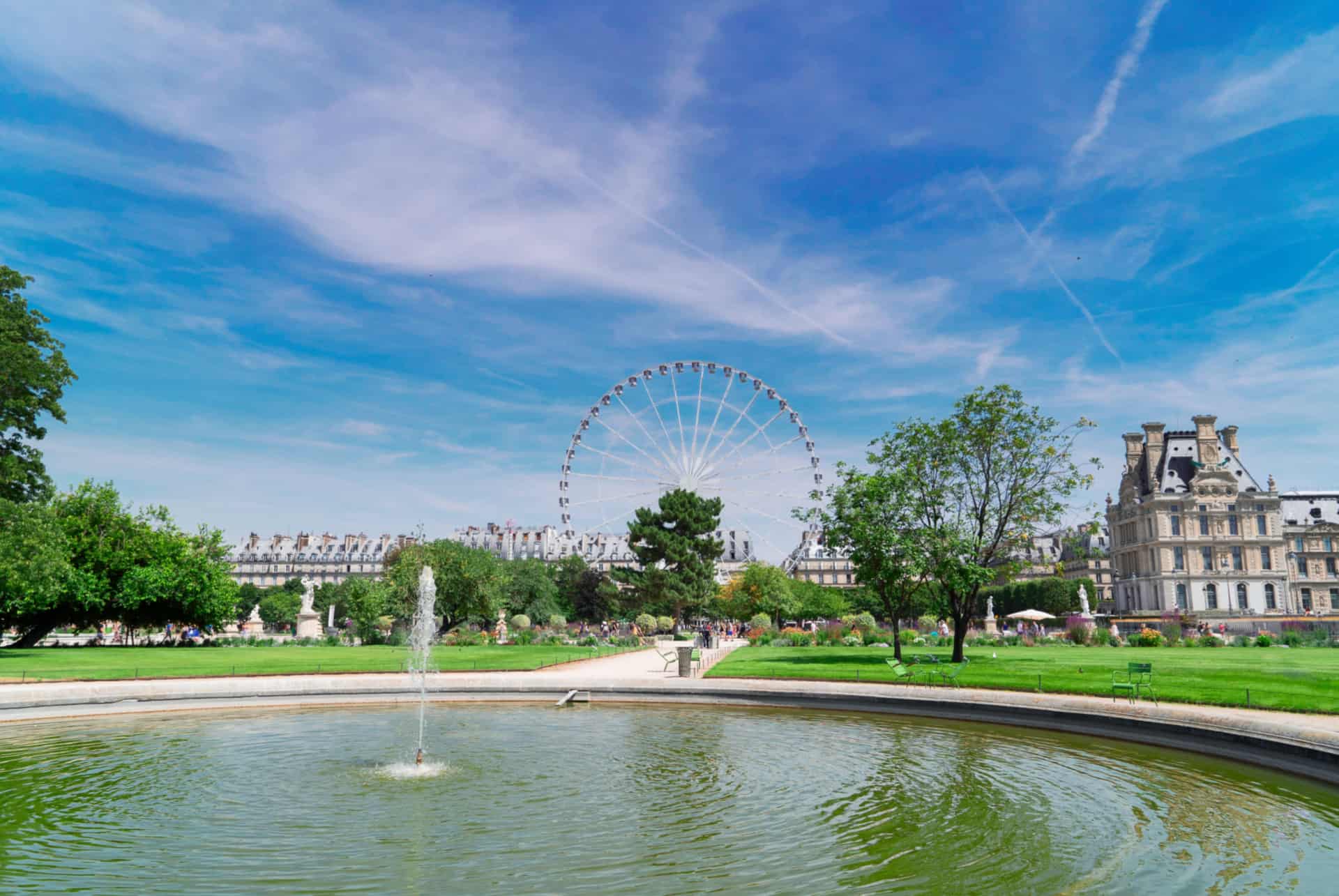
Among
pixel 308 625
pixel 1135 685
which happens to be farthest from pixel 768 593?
pixel 1135 685

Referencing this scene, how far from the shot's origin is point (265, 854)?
10195 millimetres

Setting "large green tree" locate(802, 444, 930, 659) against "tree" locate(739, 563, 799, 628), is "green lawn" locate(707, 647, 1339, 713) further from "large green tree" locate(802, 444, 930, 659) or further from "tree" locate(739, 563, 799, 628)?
"tree" locate(739, 563, 799, 628)

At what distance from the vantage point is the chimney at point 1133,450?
365ft

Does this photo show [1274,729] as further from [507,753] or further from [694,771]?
[507,753]

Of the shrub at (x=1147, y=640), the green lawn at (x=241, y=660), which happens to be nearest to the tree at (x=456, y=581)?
the green lawn at (x=241, y=660)

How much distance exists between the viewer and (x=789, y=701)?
22.6 metres

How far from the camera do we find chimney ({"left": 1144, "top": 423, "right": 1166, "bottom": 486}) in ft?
350

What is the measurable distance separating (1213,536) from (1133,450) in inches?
593

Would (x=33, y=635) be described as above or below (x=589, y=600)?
below

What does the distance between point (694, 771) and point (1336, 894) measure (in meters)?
8.55

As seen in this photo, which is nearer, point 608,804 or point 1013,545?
point 608,804

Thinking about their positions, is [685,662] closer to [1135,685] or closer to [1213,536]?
[1135,685]

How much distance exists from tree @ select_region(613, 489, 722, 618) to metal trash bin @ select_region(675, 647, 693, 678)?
134 ft

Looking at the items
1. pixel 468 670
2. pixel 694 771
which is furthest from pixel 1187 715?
pixel 468 670
